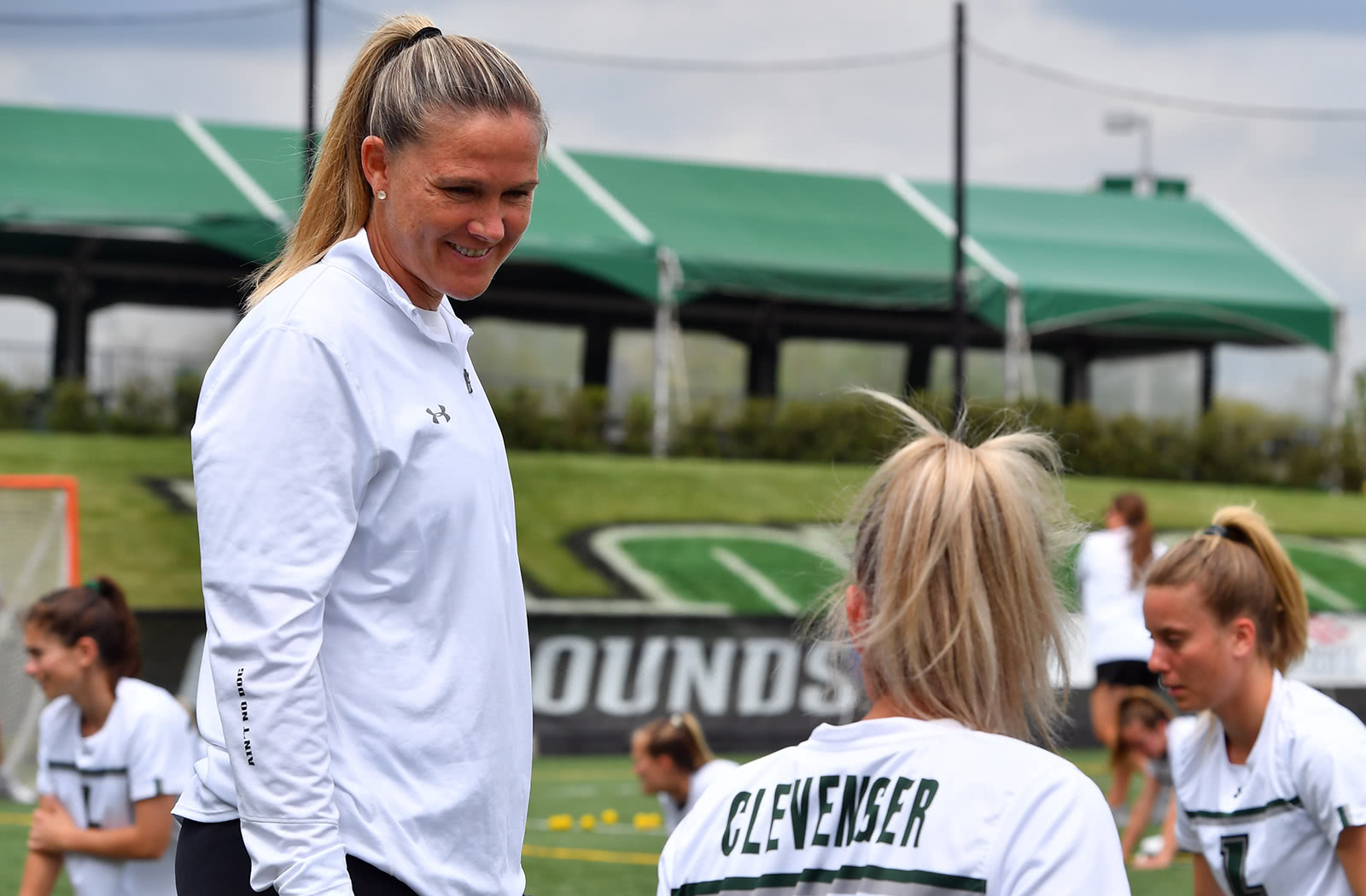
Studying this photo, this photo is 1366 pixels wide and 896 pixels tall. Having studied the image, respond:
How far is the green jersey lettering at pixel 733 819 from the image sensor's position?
197 cm

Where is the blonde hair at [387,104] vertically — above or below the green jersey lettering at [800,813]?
above

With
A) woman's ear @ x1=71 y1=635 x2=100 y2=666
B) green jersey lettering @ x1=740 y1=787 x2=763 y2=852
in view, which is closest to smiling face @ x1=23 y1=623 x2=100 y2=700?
woman's ear @ x1=71 y1=635 x2=100 y2=666

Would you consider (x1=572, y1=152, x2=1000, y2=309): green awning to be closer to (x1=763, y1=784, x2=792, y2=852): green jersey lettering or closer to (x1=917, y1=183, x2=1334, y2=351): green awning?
(x1=917, y1=183, x2=1334, y2=351): green awning

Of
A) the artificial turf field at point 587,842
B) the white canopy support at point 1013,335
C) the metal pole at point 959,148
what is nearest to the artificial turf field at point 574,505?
the white canopy support at point 1013,335

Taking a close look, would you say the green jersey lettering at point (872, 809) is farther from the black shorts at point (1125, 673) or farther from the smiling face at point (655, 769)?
the black shorts at point (1125, 673)

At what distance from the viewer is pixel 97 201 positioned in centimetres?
1684

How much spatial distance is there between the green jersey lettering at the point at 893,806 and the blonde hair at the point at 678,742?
4.98 metres

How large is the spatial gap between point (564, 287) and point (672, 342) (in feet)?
6.01

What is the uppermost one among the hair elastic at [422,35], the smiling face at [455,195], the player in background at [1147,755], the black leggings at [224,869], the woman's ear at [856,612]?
the hair elastic at [422,35]

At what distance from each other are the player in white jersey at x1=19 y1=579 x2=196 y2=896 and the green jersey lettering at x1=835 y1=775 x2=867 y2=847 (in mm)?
2908

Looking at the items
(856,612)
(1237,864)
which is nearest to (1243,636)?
(1237,864)

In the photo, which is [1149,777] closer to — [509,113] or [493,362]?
[509,113]

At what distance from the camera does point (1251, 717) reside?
346 cm

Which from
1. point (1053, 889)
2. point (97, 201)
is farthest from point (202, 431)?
point (97, 201)
